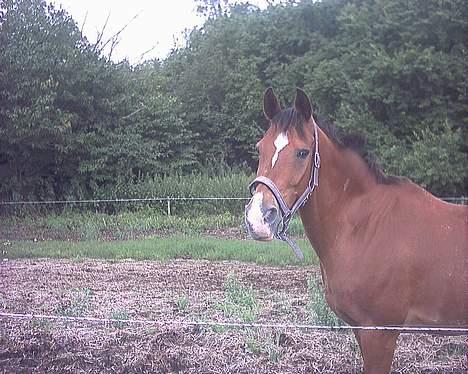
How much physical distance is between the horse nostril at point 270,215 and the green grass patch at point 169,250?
5367 mm

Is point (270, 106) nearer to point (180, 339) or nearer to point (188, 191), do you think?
point (180, 339)

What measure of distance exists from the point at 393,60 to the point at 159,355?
1320cm

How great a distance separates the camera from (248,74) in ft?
64.1

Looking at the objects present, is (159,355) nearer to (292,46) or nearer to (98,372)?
(98,372)

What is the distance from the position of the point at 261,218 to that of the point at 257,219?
0.02m

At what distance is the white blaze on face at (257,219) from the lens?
2.55m

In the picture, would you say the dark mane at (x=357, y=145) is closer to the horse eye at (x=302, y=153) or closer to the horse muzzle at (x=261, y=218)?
the horse eye at (x=302, y=153)

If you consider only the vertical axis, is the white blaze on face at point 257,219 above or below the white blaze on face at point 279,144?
below

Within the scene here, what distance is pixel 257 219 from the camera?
2.57m

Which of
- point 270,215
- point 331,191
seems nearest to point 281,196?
point 270,215

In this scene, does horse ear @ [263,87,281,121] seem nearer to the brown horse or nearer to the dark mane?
the brown horse

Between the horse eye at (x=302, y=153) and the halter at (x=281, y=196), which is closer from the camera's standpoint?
the halter at (x=281, y=196)

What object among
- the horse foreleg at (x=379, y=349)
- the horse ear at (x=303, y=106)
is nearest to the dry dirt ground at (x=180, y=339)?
the horse foreleg at (x=379, y=349)

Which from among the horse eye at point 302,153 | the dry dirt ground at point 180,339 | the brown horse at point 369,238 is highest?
the horse eye at point 302,153
